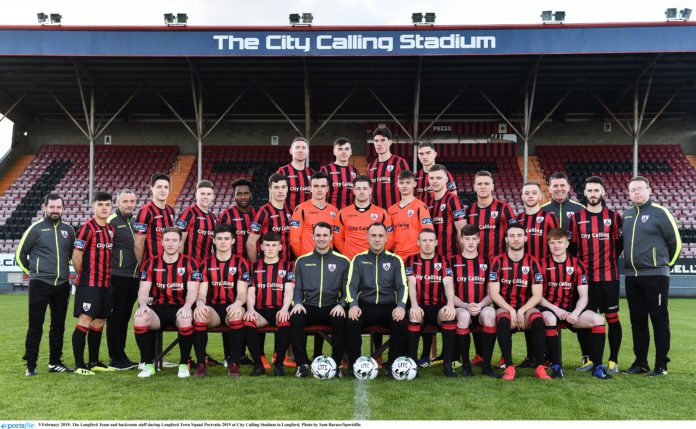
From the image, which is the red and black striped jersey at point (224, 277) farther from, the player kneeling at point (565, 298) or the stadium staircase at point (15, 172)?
the stadium staircase at point (15, 172)

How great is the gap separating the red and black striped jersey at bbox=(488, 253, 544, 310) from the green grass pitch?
765 mm

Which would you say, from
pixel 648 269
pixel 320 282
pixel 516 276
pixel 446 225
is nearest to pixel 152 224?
pixel 320 282

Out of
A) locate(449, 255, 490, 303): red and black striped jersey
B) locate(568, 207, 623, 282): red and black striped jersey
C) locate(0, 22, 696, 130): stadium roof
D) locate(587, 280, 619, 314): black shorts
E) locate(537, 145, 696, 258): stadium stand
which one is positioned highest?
locate(0, 22, 696, 130): stadium roof

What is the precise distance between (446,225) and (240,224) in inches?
92.6

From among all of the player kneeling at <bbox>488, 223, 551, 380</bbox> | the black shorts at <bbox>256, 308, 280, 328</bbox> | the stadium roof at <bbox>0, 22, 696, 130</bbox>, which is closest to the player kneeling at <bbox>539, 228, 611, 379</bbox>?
the player kneeling at <bbox>488, 223, 551, 380</bbox>

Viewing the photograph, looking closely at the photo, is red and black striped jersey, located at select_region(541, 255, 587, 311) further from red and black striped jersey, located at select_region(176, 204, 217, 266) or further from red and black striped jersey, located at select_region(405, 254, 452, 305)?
red and black striped jersey, located at select_region(176, 204, 217, 266)

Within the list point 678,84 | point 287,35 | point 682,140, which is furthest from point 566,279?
point 682,140

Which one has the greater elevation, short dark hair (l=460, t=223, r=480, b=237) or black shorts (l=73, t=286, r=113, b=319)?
short dark hair (l=460, t=223, r=480, b=237)

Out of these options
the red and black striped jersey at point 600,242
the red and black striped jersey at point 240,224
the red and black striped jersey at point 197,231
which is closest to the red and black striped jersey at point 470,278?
the red and black striped jersey at point 600,242

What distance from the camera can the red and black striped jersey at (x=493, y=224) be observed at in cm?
563

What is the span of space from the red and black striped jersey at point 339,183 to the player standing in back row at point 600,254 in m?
2.58

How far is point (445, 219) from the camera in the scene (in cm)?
580

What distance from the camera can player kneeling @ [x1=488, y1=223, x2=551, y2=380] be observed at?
4977 millimetres

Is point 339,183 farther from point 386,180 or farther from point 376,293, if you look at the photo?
point 376,293
